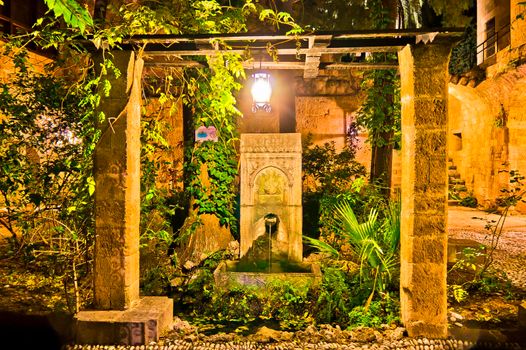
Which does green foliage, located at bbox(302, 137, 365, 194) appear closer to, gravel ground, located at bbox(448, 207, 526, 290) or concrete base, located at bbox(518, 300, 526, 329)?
gravel ground, located at bbox(448, 207, 526, 290)

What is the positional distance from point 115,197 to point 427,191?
10.8ft

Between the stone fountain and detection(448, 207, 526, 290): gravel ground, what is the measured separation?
2.95m

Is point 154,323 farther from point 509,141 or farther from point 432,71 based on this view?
point 509,141

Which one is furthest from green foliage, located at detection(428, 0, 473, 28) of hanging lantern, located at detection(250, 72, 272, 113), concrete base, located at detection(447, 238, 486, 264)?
hanging lantern, located at detection(250, 72, 272, 113)

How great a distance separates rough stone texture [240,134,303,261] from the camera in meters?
6.91

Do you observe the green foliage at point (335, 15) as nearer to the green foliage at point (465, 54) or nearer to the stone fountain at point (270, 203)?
the green foliage at point (465, 54)

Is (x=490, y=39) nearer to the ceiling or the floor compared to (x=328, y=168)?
nearer to the ceiling

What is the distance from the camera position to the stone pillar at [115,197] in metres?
4.29

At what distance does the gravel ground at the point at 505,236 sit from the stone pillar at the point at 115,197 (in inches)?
203

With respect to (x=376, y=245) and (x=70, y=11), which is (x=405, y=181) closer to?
(x=376, y=245)

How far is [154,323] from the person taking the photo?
4152 mm

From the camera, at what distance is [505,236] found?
10266 mm

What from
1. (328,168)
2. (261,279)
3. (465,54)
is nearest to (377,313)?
(261,279)

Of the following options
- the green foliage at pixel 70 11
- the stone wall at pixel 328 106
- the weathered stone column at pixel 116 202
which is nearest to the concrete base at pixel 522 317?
the weathered stone column at pixel 116 202
